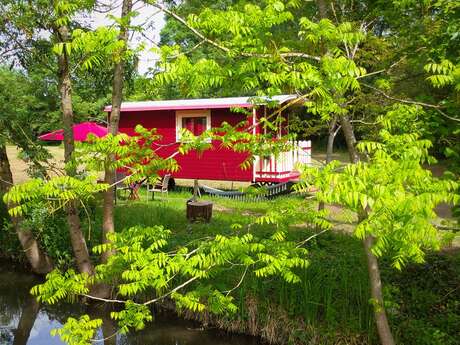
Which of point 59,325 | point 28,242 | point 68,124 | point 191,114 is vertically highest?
point 191,114

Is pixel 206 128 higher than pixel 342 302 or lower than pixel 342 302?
higher

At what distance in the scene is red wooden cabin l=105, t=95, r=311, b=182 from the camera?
1396 cm

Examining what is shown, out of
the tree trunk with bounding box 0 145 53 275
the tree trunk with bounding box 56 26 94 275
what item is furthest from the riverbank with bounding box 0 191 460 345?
the tree trunk with bounding box 0 145 53 275

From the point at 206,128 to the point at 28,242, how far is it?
764cm

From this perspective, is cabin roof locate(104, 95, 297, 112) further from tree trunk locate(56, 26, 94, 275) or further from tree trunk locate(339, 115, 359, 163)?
tree trunk locate(339, 115, 359, 163)

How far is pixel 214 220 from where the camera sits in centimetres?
1000

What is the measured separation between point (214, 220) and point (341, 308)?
484 centimetres

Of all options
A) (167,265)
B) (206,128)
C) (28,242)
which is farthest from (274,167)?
(167,265)

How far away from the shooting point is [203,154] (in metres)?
14.9

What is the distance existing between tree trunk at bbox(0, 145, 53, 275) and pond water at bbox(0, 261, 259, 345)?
322 millimetres

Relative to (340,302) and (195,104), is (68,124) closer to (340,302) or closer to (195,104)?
(340,302)

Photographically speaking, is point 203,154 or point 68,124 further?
point 203,154

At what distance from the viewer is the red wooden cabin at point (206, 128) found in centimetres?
1396

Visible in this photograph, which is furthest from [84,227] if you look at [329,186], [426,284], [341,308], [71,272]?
[329,186]
